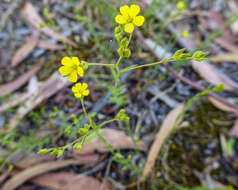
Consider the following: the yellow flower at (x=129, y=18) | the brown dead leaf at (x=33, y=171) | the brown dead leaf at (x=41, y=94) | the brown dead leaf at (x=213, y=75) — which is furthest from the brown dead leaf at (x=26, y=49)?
the brown dead leaf at (x=213, y=75)

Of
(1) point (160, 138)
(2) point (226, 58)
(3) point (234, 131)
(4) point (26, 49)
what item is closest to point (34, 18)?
(4) point (26, 49)

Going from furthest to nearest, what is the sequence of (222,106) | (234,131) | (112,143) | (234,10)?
(234,10), (222,106), (234,131), (112,143)

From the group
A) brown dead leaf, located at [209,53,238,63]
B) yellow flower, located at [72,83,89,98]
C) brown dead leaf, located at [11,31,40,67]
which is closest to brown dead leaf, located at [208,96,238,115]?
brown dead leaf, located at [209,53,238,63]

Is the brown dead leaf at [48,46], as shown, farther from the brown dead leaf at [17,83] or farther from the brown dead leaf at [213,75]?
the brown dead leaf at [213,75]

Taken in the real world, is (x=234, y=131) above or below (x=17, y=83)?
below

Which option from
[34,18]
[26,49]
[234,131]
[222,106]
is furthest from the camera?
[34,18]

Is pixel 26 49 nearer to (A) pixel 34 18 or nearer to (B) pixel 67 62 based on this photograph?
(A) pixel 34 18
